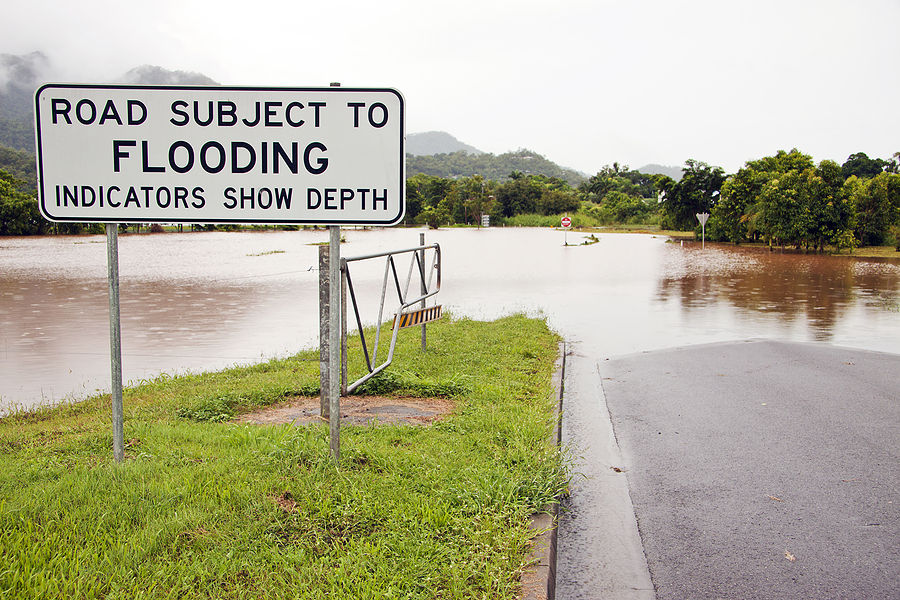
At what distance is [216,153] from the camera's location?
3.87 meters

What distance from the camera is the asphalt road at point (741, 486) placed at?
3.18 metres

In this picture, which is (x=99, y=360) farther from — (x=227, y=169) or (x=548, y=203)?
(x=548, y=203)

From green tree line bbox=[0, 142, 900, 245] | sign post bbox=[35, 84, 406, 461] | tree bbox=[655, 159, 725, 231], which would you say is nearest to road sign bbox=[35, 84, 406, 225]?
sign post bbox=[35, 84, 406, 461]

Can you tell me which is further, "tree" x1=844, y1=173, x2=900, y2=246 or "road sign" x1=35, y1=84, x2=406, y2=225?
"tree" x1=844, y1=173, x2=900, y2=246

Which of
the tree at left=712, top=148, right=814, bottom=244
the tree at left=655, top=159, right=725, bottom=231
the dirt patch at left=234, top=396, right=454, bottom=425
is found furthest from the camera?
the tree at left=655, top=159, right=725, bottom=231

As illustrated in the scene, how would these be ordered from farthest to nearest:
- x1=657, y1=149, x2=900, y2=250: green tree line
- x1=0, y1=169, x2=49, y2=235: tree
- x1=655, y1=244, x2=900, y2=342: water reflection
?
x1=0, y1=169, x2=49, y2=235: tree < x1=657, y1=149, x2=900, y2=250: green tree line < x1=655, y1=244, x2=900, y2=342: water reflection

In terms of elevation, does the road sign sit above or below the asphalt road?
above

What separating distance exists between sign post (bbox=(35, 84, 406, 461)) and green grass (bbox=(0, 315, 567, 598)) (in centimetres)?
48

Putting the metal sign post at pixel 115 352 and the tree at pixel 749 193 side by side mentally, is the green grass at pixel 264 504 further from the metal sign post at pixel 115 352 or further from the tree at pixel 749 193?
the tree at pixel 749 193

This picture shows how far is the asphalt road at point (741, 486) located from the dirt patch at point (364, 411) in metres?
1.19

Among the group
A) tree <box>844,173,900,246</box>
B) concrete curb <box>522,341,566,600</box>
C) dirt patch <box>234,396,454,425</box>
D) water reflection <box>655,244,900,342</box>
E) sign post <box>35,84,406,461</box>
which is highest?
tree <box>844,173,900,246</box>

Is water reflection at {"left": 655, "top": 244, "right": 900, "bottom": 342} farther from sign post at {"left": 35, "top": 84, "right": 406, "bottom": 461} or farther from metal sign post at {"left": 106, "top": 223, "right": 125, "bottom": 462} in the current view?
metal sign post at {"left": 106, "top": 223, "right": 125, "bottom": 462}

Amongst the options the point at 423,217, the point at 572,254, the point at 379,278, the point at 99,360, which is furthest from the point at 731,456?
the point at 423,217

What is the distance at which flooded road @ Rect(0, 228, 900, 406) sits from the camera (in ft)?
27.9
